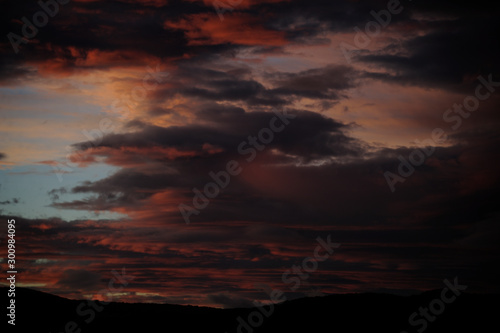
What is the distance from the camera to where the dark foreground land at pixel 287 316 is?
7412 cm

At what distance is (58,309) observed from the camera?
9606 centimetres

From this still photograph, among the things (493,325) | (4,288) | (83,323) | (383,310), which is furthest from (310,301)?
(4,288)

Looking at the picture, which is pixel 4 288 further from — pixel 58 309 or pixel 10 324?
pixel 10 324

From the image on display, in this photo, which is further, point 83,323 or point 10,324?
point 83,323

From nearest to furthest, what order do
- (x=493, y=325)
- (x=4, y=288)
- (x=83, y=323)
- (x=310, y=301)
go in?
(x=493, y=325), (x=83, y=323), (x=310, y=301), (x=4, y=288)

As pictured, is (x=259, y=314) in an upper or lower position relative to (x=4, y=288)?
lower

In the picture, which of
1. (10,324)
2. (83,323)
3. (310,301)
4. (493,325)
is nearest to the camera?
(493,325)

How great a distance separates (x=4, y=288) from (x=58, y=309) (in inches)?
548

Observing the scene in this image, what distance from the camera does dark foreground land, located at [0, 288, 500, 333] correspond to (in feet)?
243

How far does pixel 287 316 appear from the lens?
8606 centimetres

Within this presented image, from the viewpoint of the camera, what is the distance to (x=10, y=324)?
266 ft

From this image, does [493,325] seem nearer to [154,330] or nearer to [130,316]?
[154,330]

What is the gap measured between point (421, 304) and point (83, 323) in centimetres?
5606

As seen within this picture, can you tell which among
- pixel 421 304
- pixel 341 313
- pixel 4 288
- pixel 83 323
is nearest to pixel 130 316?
pixel 83 323
